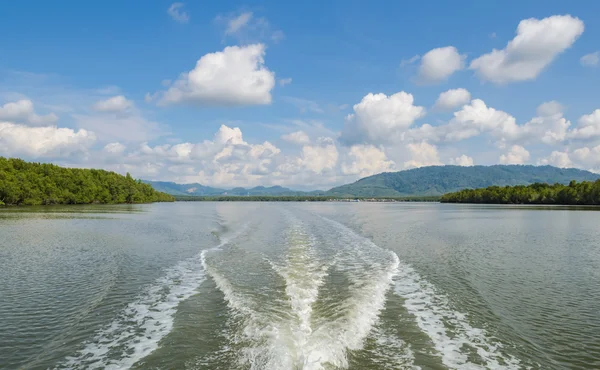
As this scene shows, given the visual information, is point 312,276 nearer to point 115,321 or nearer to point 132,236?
point 115,321

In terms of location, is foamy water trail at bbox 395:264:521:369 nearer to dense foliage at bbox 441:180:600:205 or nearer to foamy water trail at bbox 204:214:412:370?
foamy water trail at bbox 204:214:412:370

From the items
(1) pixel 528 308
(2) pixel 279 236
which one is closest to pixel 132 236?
(2) pixel 279 236

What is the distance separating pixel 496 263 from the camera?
76.2ft

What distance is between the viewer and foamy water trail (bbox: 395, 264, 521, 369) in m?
9.67

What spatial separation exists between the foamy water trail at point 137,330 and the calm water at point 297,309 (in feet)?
0.18

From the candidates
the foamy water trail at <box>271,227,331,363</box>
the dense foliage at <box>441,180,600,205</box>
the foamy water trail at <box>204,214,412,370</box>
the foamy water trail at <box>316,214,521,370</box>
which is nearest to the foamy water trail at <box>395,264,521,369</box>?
the foamy water trail at <box>316,214,521,370</box>

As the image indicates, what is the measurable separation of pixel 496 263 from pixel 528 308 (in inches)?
389

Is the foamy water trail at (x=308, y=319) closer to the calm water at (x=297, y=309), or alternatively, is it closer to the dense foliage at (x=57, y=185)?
the calm water at (x=297, y=309)

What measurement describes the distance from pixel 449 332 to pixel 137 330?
10.2 m

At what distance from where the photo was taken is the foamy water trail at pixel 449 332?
31.7 feet

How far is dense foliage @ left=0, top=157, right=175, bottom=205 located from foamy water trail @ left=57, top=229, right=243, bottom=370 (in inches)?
4741

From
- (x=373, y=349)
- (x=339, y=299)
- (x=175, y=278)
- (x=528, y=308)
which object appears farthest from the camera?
(x=175, y=278)

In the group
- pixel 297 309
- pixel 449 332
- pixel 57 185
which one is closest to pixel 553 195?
pixel 449 332

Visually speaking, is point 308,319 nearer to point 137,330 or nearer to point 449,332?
point 449,332
